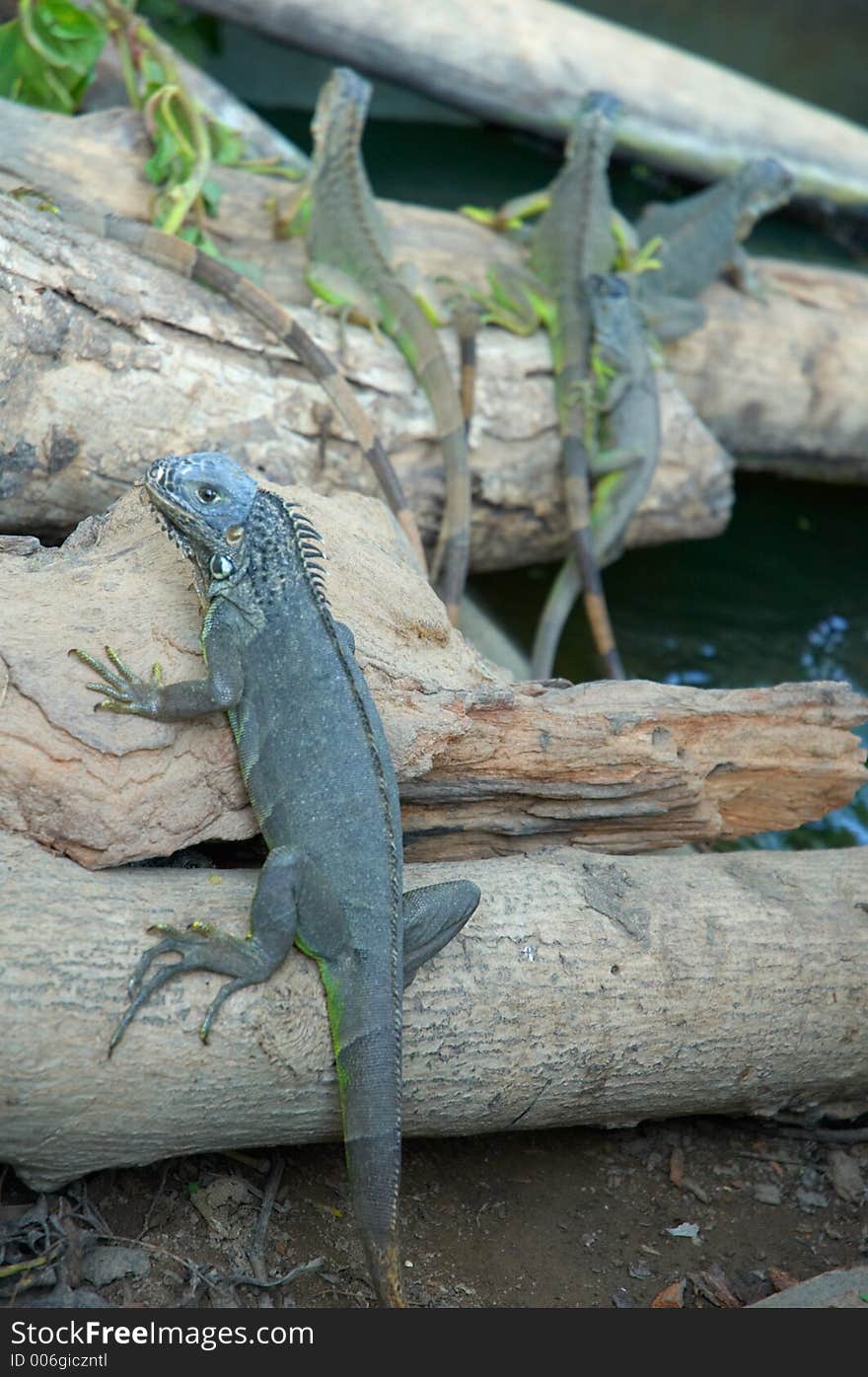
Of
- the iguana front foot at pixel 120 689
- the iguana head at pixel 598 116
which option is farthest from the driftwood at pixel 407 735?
the iguana head at pixel 598 116

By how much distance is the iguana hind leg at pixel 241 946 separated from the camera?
2650 mm

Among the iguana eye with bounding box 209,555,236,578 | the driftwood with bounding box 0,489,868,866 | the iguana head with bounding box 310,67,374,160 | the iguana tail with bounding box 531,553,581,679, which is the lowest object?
the iguana tail with bounding box 531,553,581,679

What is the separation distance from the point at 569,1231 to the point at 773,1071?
2.29ft

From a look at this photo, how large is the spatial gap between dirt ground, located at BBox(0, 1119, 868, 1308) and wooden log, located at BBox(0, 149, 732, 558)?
2228 millimetres

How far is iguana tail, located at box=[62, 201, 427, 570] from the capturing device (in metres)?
4.61

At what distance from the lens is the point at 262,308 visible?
15.2ft

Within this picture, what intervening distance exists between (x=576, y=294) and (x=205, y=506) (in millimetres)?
3493

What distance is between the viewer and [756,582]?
707 centimetres

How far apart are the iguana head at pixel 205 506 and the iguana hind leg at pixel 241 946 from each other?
761 millimetres

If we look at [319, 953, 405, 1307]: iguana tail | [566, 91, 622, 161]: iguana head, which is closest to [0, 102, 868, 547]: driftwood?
[566, 91, 622, 161]: iguana head

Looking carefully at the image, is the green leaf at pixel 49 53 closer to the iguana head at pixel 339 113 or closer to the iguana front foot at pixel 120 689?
the iguana head at pixel 339 113

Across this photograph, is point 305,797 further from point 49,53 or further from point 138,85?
point 49,53

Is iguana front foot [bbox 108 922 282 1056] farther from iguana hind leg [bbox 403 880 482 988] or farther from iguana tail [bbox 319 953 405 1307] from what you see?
iguana hind leg [bbox 403 880 482 988]

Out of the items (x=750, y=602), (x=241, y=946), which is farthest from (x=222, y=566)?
(x=750, y=602)
